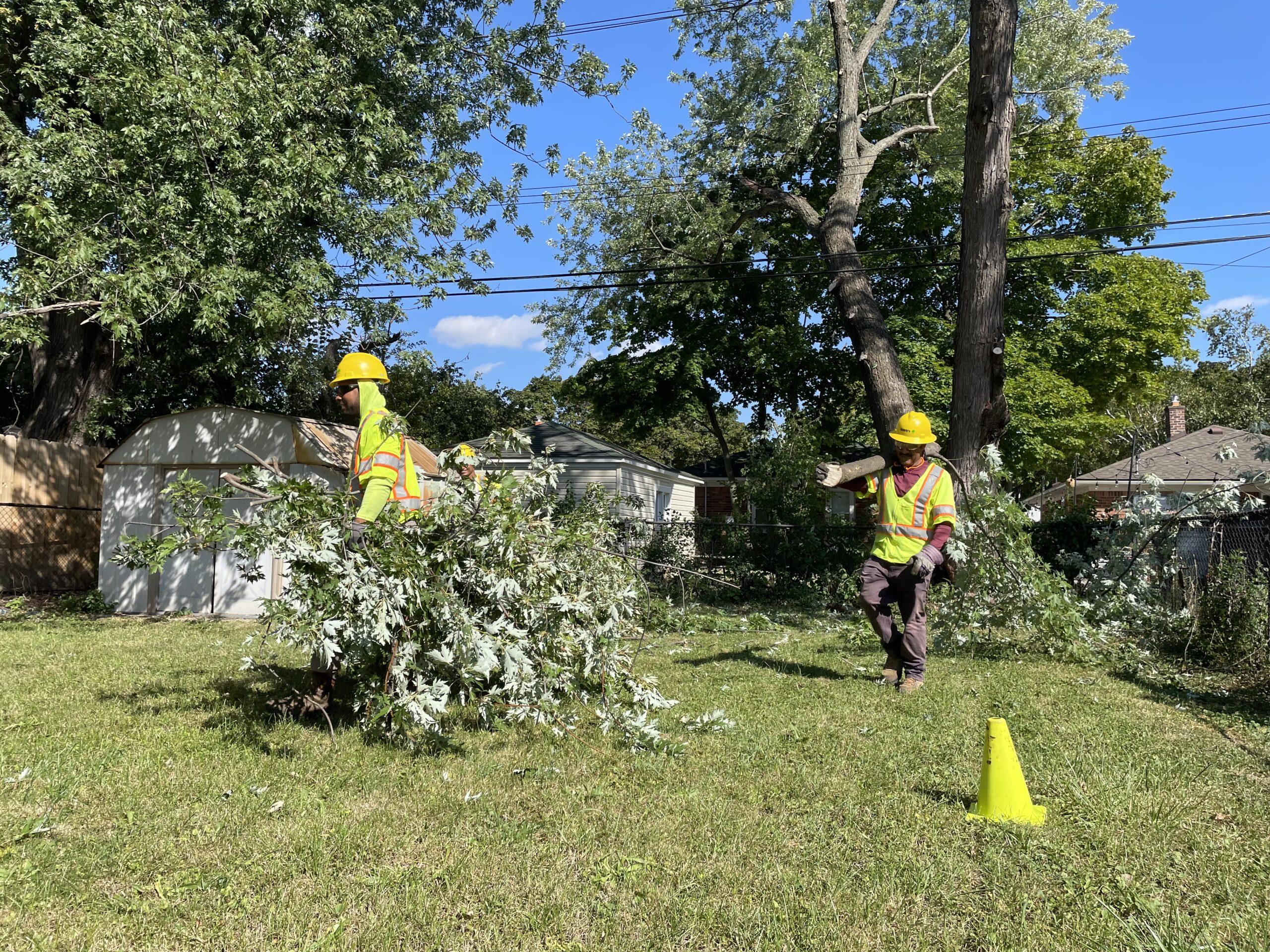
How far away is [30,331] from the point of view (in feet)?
32.8

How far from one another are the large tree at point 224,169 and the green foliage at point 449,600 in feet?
21.5

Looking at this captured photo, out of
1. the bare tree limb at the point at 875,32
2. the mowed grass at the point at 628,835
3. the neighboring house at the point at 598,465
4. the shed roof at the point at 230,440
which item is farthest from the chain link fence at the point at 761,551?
the mowed grass at the point at 628,835

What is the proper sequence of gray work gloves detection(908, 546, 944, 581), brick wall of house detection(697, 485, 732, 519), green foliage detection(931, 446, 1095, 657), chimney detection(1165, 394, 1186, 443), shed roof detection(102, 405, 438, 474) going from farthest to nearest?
brick wall of house detection(697, 485, 732, 519) < chimney detection(1165, 394, 1186, 443) < shed roof detection(102, 405, 438, 474) < green foliage detection(931, 446, 1095, 657) < gray work gloves detection(908, 546, 944, 581)

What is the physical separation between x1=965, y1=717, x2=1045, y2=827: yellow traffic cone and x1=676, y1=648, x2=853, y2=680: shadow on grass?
3.24 m

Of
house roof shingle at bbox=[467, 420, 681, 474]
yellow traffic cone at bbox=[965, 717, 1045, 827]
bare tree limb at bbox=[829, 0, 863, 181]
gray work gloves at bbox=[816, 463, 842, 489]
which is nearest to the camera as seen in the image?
yellow traffic cone at bbox=[965, 717, 1045, 827]

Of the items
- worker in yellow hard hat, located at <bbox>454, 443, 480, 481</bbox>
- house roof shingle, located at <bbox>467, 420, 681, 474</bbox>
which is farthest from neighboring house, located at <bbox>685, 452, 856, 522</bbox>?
worker in yellow hard hat, located at <bbox>454, 443, 480, 481</bbox>

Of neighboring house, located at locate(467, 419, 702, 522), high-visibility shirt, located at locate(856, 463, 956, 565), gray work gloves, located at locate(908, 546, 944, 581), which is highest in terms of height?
neighboring house, located at locate(467, 419, 702, 522)

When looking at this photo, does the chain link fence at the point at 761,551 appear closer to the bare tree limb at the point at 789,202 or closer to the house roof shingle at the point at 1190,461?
the bare tree limb at the point at 789,202

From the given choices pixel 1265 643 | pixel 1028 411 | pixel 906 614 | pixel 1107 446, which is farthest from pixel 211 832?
pixel 1107 446

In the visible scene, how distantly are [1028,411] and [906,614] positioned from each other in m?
17.5

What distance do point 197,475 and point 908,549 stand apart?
9.76m

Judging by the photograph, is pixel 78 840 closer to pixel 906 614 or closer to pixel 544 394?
pixel 906 614

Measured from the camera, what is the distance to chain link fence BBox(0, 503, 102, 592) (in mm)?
13820

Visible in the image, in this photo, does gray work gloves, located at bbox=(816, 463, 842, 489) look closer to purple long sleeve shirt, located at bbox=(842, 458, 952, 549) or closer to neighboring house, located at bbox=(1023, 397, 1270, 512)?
purple long sleeve shirt, located at bbox=(842, 458, 952, 549)
